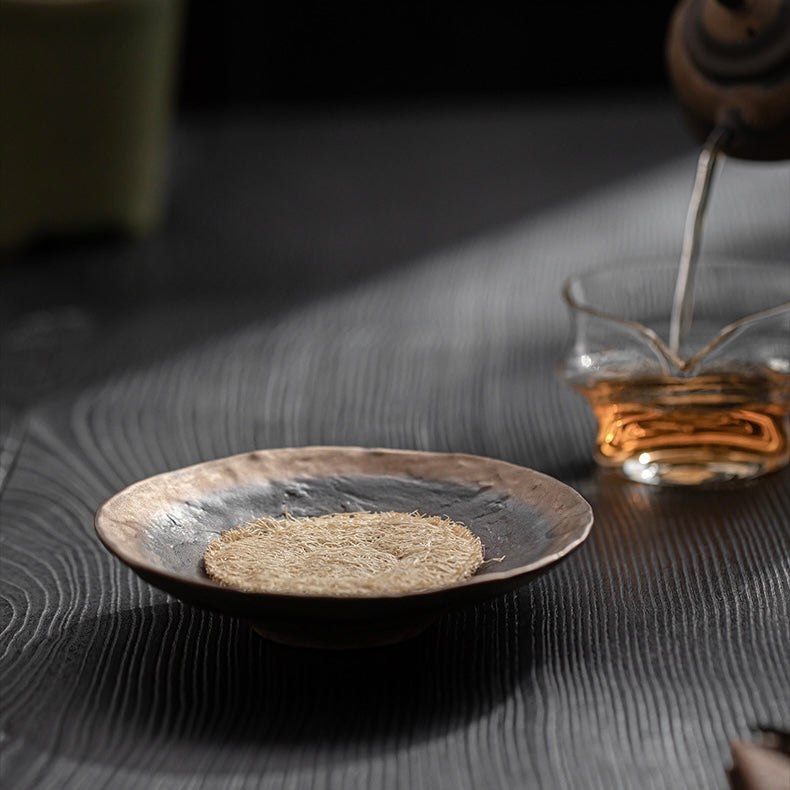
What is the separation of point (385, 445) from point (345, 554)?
0.37 meters

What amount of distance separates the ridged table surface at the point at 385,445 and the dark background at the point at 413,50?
1183 mm

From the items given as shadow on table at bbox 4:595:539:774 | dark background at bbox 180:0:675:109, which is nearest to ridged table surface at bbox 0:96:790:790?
shadow on table at bbox 4:595:539:774

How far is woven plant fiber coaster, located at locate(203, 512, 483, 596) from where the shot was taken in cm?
69

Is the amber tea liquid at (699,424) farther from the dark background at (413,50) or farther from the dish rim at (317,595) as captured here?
the dark background at (413,50)

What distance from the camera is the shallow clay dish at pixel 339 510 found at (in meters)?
0.67

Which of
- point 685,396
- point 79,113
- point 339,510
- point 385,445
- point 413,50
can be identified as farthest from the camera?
point 413,50

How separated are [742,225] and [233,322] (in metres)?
0.77

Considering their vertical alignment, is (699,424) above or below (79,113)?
above

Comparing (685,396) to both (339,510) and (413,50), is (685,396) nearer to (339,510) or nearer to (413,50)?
(339,510)

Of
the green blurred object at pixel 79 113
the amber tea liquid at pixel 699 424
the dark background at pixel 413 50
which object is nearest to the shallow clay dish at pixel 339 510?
the amber tea liquid at pixel 699 424

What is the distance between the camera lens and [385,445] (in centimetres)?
111

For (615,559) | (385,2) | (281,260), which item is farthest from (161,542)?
(385,2)

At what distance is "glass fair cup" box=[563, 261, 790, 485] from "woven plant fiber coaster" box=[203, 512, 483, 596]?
0.23 meters

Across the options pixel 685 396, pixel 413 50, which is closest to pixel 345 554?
pixel 685 396
